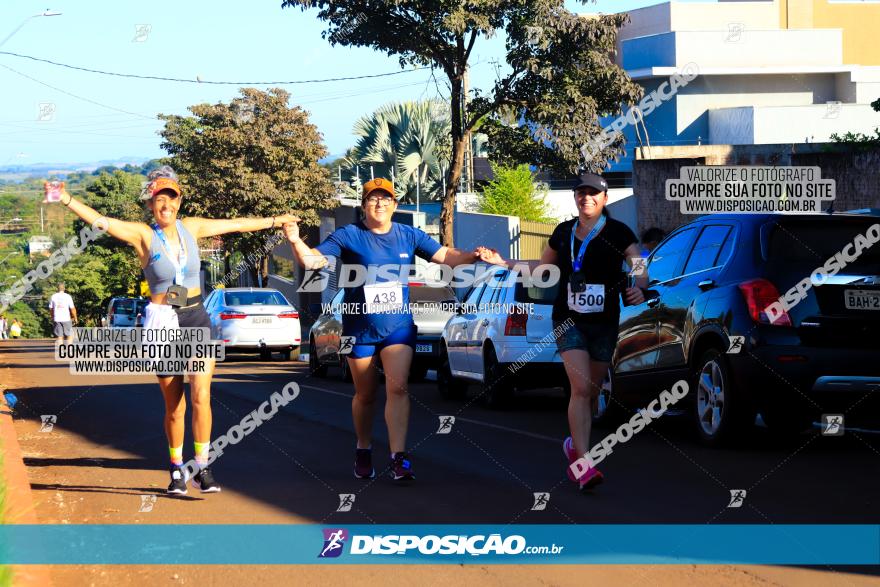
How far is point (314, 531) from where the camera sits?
730 centimetres

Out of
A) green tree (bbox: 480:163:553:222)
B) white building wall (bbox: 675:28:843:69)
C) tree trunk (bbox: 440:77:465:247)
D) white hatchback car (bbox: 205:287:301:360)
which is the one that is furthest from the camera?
white building wall (bbox: 675:28:843:69)

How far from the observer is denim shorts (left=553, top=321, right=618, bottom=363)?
8.64 m

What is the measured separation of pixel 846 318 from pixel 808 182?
1149 cm

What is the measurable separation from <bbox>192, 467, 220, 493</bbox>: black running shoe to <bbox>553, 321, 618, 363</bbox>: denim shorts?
2.49 metres

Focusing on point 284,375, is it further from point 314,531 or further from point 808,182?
point 314,531

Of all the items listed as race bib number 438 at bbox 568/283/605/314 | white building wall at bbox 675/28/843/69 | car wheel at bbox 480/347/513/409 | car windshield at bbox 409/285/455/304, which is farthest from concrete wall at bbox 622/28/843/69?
race bib number 438 at bbox 568/283/605/314

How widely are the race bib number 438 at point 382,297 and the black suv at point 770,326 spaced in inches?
108

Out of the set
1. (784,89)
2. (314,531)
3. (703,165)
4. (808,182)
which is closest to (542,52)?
(703,165)

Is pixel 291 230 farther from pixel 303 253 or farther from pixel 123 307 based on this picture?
pixel 123 307

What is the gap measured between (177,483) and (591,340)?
2.89 m

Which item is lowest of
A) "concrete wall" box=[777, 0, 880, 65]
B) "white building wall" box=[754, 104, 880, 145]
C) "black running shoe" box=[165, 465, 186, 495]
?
"black running shoe" box=[165, 465, 186, 495]

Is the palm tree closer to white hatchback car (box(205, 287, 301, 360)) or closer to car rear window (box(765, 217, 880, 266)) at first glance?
white hatchback car (box(205, 287, 301, 360))

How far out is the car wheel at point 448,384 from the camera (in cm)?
1686

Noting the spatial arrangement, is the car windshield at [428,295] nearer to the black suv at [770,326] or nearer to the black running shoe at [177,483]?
the black suv at [770,326]
